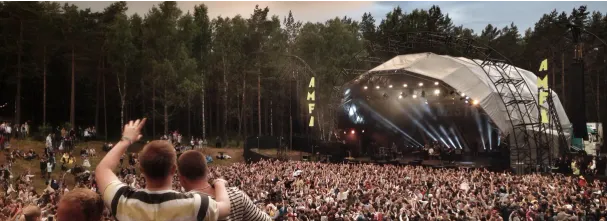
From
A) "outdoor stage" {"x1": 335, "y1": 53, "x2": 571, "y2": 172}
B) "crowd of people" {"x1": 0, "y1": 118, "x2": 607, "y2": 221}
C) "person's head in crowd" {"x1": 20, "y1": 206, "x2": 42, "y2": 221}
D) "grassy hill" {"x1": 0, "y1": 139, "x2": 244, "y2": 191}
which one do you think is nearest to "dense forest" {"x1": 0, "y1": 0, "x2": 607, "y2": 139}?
"outdoor stage" {"x1": 335, "y1": 53, "x2": 571, "y2": 172}

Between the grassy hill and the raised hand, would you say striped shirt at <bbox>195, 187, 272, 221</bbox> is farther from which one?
the grassy hill

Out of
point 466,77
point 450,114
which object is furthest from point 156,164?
point 450,114

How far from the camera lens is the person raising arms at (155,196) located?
8.05ft

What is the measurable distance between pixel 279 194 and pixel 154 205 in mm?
13712

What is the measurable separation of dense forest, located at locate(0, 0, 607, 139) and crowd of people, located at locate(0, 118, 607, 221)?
12216 mm

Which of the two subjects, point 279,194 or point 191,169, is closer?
point 191,169

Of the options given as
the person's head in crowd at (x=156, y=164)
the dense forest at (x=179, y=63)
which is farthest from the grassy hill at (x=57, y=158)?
the person's head in crowd at (x=156, y=164)

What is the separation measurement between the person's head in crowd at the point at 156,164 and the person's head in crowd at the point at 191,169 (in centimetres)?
21

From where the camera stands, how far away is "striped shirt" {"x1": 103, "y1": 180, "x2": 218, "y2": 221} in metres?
2.45

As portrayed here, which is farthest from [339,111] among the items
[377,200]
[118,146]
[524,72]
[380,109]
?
[118,146]

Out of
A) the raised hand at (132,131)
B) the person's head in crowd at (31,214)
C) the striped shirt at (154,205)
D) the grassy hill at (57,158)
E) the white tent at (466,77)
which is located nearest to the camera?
the striped shirt at (154,205)

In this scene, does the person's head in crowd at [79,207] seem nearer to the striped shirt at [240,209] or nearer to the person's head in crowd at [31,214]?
the striped shirt at [240,209]

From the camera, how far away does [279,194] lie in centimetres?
1598

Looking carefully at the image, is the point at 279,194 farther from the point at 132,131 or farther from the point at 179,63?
the point at 179,63
